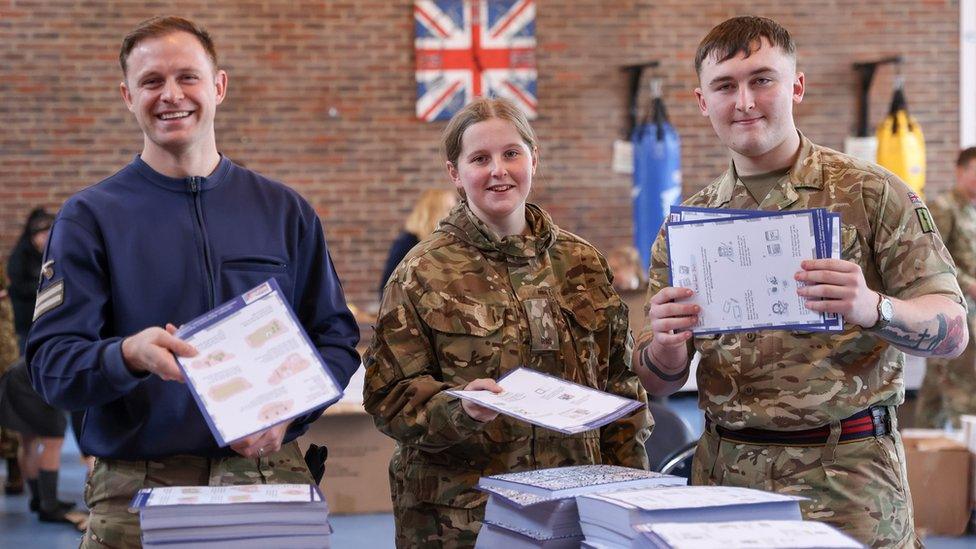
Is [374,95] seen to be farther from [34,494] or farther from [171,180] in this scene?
[171,180]

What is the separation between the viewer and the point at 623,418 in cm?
247

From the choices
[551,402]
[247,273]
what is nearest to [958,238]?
[551,402]

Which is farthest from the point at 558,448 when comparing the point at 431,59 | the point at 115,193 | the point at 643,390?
the point at 431,59

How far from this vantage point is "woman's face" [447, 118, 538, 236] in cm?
241

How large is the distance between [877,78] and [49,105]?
7278 millimetres

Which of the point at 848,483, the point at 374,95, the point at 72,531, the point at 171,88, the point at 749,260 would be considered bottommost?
the point at 72,531

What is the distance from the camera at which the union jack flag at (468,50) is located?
9656 millimetres

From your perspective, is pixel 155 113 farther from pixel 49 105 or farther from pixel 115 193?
pixel 49 105

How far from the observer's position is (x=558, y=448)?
2.39 meters

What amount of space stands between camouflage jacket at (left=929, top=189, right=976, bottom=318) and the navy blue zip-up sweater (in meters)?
5.63

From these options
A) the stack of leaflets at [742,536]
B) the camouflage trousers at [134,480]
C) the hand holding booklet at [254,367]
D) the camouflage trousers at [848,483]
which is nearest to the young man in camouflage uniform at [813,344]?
the camouflage trousers at [848,483]

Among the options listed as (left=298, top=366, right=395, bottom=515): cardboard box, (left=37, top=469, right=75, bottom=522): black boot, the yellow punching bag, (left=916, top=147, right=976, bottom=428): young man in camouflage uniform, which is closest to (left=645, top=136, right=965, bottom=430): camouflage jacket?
(left=298, top=366, right=395, bottom=515): cardboard box

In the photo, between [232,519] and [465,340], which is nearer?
[232,519]

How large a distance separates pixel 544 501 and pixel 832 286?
62 cm
